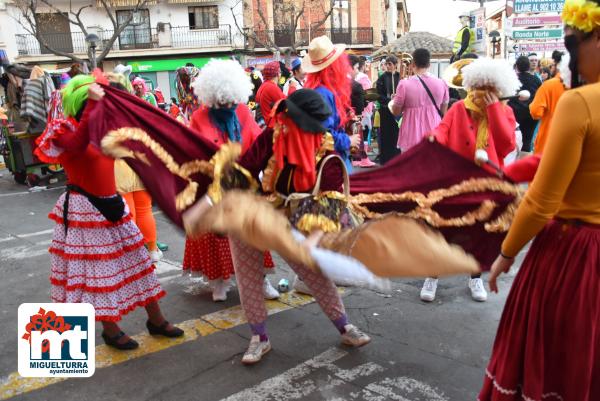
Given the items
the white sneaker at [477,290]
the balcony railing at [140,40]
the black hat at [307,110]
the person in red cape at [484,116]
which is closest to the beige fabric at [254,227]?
the black hat at [307,110]

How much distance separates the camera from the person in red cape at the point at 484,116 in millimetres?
3701

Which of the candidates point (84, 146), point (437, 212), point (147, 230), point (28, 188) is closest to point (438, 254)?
point (437, 212)

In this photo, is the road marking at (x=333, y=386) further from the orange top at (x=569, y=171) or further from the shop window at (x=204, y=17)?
the shop window at (x=204, y=17)

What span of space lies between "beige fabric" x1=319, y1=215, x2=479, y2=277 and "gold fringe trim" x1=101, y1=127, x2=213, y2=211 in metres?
1.03

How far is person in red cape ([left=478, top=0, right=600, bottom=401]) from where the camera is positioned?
1.79 meters

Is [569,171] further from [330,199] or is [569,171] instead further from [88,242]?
Result: [88,242]

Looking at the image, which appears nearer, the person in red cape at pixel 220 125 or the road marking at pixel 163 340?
the road marking at pixel 163 340

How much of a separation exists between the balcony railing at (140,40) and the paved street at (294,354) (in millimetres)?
32284

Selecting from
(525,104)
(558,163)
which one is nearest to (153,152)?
(558,163)

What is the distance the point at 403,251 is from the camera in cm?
217

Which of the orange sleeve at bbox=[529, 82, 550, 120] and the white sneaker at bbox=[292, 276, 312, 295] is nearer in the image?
the white sneaker at bbox=[292, 276, 312, 295]

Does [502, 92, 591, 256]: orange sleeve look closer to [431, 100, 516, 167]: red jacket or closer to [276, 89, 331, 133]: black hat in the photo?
[276, 89, 331, 133]: black hat

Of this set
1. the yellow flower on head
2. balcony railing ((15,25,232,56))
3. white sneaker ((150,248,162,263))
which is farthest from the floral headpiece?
balcony railing ((15,25,232,56))

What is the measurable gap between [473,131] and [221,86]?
1904mm
